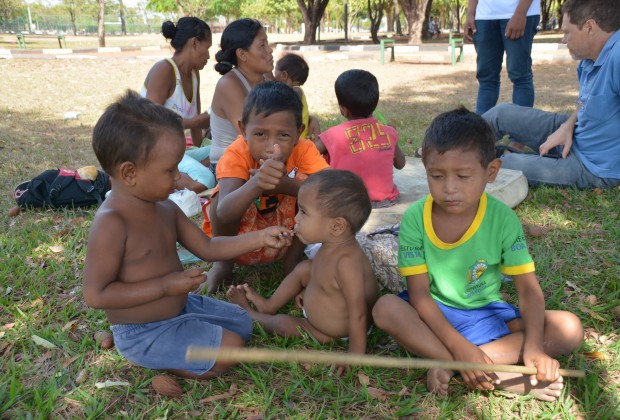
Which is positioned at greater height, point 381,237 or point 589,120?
point 589,120

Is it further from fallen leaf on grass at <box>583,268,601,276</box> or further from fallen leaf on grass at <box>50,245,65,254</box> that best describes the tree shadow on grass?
fallen leaf on grass at <box>583,268,601,276</box>

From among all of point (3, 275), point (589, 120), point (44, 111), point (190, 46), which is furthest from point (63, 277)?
point (44, 111)

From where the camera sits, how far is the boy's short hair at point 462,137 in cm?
213

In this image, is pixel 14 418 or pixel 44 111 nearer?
pixel 14 418

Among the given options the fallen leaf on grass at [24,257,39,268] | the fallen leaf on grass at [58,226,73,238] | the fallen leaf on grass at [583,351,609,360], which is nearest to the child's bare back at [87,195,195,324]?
the fallen leaf on grass at [24,257,39,268]

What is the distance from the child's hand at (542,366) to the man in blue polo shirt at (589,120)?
103 inches

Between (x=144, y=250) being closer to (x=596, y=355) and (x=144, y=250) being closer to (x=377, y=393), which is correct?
(x=377, y=393)

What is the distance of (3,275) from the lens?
123 inches

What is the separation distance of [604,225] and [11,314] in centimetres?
350

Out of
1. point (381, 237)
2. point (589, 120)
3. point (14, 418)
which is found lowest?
point (14, 418)

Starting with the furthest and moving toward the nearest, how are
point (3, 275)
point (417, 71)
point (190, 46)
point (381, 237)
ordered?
point (417, 71) → point (190, 46) → point (3, 275) → point (381, 237)

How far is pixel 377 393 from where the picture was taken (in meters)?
2.11

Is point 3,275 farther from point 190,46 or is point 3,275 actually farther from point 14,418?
point 190,46

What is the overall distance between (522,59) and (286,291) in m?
3.52
